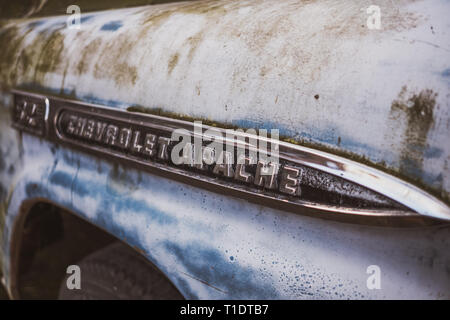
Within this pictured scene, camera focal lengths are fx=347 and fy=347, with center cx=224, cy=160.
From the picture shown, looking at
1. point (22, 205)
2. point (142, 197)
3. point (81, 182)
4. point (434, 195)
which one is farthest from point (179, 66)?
point (22, 205)

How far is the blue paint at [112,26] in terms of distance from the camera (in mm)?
893

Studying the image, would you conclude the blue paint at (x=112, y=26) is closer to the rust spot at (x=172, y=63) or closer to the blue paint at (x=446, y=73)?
the rust spot at (x=172, y=63)

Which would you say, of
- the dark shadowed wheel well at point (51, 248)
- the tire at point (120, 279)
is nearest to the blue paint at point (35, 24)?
Result: the dark shadowed wheel well at point (51, 248)

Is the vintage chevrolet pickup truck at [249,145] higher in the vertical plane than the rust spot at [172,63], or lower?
lower

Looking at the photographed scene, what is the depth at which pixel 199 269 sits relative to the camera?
70cm

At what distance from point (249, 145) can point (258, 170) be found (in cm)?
5

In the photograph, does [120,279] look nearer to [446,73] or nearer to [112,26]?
[112,26]

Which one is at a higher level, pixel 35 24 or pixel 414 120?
pixel 35 24

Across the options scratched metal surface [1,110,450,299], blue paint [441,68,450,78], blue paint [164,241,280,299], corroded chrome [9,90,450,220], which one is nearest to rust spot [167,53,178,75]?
corroded chrome [9,90,450,220]

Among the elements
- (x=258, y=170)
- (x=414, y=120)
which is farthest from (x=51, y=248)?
(x=414, y=120)

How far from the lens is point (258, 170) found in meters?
0.60

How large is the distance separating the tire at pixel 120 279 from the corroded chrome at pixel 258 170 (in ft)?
0.88

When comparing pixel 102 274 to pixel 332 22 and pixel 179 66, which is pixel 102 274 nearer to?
pixel 179 66

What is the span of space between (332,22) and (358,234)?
356 mm
